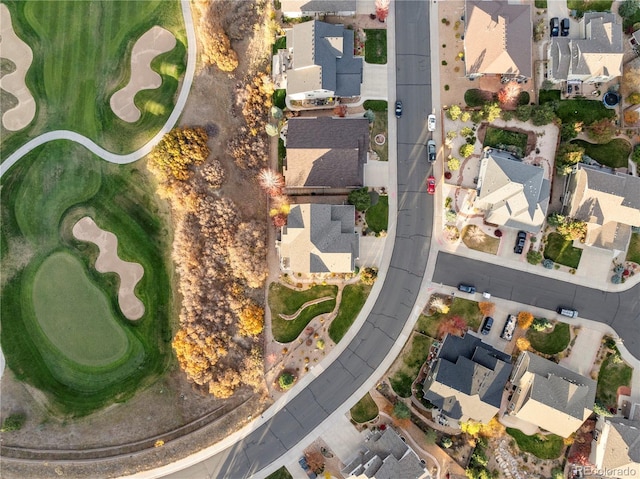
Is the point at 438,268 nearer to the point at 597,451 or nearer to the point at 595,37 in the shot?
the point at 597,451

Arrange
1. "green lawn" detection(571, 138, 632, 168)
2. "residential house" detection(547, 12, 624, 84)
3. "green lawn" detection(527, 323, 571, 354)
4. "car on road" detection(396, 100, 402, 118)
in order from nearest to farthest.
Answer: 1. "residential house" detection(547, 12, 624, 84)
2. "green lawn" detection(527, 323, 571, 354)
3. "green lawn" detection(571, 138, 632, 168)
4. "car on road" detection(396, 100, 402, 118)

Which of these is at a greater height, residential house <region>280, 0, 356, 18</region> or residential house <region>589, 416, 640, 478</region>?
residential house <region>280, 0, 356, 18</region>

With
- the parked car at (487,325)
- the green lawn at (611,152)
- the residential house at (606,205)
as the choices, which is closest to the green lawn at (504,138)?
the green lawn at (611,152)

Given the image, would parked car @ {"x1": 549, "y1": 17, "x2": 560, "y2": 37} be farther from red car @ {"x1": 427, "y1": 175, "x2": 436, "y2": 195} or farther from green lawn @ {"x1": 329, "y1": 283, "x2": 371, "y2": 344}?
green lawn @ {"x1": 329, "y1": 283, "x2": 371, "y2": 344}

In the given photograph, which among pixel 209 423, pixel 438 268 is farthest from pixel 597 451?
pixel 209 423

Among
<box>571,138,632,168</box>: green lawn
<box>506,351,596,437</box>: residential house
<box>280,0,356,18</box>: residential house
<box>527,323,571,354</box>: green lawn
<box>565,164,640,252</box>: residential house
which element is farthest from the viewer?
<box>571,138,632,168</box>: green lawn

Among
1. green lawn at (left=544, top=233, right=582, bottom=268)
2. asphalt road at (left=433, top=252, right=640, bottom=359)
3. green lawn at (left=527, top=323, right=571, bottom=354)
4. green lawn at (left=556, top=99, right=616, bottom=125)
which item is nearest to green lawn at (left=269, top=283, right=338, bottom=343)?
asphalt road at (left=433, top=252, right=640, bottom=359)

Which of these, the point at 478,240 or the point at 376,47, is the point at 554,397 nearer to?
the point at 478,240
